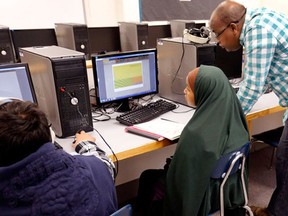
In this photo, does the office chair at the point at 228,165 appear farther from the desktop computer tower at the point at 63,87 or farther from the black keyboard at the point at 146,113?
the desktop computer tower at the point at 63,87

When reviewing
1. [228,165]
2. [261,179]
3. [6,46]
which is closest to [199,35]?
[228,165]

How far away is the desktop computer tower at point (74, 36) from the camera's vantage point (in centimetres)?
239

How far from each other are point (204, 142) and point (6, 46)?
1.52m

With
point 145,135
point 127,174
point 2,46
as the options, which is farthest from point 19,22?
point 145,135

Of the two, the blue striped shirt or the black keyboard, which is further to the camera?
the black keyboard

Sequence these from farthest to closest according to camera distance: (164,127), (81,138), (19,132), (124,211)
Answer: (164,127), (81,138), (124,211), (19,132)

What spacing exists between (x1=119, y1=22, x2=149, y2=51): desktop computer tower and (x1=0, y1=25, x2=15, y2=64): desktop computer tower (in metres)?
0.97

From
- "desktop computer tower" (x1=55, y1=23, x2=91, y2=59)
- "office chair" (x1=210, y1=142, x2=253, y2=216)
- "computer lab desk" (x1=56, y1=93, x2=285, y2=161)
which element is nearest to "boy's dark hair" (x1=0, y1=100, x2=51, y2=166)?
"computer lab desk" (x1=56, y1=93, x2=285, y2=161)

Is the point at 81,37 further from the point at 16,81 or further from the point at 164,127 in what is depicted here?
the point at 164,127

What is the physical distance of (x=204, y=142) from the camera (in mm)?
1312

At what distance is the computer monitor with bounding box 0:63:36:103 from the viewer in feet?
4.65

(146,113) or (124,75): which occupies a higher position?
(124,75)

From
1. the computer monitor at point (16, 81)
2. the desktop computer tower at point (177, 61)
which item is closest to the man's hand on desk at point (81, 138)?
the computer monitor at point (16, 81)

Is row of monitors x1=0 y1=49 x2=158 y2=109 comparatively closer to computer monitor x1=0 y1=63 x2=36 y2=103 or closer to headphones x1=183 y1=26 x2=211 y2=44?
computer monitor x1=0 y1=63 x2=36 y2=103
